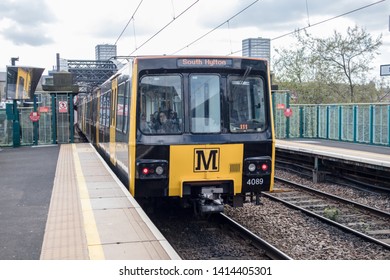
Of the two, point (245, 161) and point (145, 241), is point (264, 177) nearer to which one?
point (245, 161)

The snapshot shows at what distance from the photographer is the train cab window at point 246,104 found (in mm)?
8281

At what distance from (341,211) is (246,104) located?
3822mm

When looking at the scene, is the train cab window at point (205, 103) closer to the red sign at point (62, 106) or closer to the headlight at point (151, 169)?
the headlight at point (151, 169)

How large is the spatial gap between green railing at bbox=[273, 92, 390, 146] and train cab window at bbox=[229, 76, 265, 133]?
13370 millimetres

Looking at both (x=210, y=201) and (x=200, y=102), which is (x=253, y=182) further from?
(x=200, y=102)

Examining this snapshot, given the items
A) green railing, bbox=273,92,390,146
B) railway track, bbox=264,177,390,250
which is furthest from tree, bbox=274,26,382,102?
railway track, bbox=264,177,390,250

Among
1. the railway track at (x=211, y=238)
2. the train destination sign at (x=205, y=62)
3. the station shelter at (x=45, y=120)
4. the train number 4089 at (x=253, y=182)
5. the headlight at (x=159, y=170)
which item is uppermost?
the train destination sign at (x=205, y=62)

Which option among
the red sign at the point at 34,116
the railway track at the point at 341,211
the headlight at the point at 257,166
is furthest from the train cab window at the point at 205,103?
the red sign at the point at 34,116

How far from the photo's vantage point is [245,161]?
325 inches

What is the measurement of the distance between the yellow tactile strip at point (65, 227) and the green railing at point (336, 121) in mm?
14350

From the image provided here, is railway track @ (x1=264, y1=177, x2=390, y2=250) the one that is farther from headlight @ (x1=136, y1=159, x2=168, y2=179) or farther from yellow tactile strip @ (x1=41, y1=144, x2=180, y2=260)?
yellow tactile strip @ (x1=41, y1=144, x2=180, y2=260)

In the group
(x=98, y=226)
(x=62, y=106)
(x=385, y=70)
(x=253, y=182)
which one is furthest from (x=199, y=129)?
(x=62, y=106)

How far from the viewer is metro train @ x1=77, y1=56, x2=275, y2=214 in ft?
26.1

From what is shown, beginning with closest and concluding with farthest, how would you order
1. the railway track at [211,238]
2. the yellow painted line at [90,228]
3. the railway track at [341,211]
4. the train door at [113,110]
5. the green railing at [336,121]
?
the yellow painted line at [90,228]
the railway track at [211,238]
the railway track at [341,211]
the train door at [113,110]
the green railing at [336,121]
